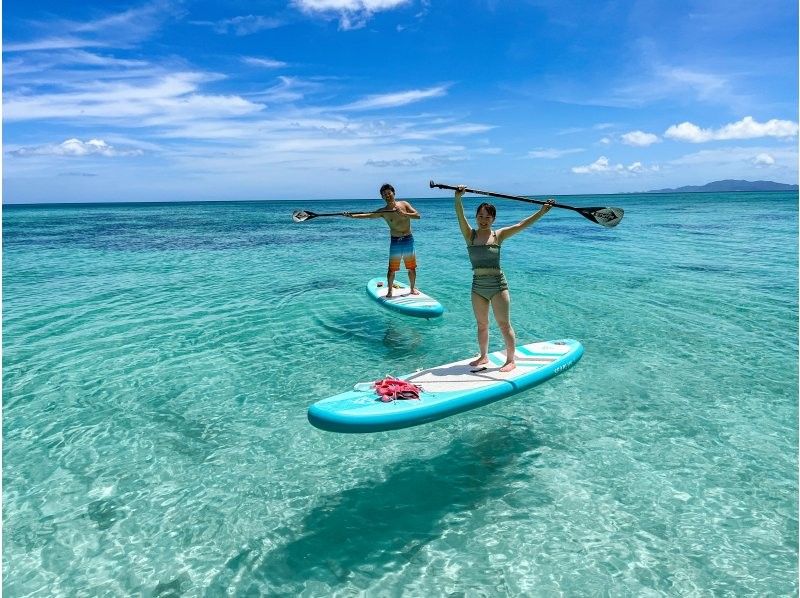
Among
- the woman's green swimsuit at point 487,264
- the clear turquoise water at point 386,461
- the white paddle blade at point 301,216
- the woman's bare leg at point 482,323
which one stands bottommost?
the clear turquoise water at point 386,461

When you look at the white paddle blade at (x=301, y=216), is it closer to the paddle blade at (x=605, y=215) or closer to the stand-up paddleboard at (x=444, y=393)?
the paddle blade at (x=605, y=215)

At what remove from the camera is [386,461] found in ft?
20.8

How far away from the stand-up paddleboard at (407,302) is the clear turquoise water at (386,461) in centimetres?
48

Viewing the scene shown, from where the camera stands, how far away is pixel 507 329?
6.98m

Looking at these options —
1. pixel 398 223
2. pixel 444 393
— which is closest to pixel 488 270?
pixel 444 393

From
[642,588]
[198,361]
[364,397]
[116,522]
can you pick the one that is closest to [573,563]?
[642,588]

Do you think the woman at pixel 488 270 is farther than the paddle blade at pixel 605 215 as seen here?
No

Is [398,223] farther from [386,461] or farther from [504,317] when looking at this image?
[386,461]

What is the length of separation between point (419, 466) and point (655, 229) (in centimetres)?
3963

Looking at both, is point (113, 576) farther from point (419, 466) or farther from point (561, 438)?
point (561, 438)

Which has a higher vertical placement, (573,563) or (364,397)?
(364,397)

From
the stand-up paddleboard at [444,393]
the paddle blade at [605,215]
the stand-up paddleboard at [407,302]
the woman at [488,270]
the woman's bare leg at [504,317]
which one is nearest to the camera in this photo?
the stand-up paddleboard at [444,393]

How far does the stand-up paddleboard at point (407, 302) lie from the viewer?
11.3 m

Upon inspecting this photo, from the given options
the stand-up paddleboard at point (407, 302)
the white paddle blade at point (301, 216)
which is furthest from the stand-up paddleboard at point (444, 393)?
the white paddle blade at point (301, 216)
